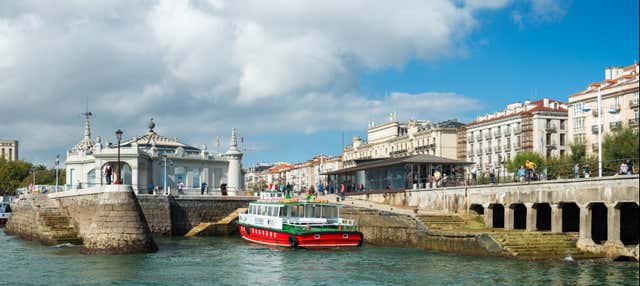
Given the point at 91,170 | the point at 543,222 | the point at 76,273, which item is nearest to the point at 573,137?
the point at 543,222

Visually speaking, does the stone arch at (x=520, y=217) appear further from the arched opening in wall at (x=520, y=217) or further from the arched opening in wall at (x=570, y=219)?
the arched opening in wall at (x=570, y=219)

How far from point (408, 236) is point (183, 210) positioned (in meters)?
26.6

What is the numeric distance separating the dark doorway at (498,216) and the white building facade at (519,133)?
4897 cm

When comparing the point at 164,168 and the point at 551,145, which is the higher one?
the point at 551,145

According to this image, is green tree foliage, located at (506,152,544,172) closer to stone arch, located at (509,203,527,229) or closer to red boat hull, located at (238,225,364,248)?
stone arch, located at (509,203,527,229)

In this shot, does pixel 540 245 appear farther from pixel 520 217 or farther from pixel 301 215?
pixel 301 215

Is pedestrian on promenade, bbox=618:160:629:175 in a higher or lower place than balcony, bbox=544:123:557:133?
lower

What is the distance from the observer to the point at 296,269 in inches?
1465

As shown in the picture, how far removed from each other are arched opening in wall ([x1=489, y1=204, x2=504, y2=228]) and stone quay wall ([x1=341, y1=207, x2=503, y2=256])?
6.59 m

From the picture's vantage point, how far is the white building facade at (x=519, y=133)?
107 meters

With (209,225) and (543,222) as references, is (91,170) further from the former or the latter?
(543,222)

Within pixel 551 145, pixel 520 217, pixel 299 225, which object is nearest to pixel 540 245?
pixel 520 217

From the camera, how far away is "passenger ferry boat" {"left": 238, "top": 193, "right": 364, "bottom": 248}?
46719 millimetres

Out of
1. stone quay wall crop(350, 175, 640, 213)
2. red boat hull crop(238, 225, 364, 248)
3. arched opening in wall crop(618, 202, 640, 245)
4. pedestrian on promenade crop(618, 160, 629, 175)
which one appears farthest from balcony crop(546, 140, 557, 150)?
pedestrian on promenade crop(618, 160, 629, 175)
